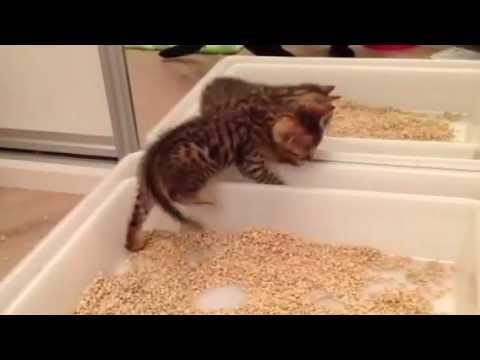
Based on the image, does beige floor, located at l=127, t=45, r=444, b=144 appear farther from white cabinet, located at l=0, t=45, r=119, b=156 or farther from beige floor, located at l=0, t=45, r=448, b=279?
white cabinet, located at l=0, t=45, r=119, b=156

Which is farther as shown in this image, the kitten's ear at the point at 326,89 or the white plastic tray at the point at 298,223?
the kitten's ear at the point at 326,89

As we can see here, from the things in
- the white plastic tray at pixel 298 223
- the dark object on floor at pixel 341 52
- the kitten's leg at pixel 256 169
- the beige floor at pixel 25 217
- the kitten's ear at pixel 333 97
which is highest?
the dark object on floor at pixel 341 52

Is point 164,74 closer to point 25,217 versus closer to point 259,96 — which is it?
point 259,96

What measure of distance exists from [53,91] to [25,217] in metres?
0.33

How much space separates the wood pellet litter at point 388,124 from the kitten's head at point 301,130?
1.5 inches

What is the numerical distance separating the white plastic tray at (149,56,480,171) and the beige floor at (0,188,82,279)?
514 millimetres

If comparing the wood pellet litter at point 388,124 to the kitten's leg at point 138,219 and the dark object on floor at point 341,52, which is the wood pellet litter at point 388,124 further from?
the kitten's leg at point 138,219

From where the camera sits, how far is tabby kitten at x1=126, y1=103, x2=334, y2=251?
0.93 meters

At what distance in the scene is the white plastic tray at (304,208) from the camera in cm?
87

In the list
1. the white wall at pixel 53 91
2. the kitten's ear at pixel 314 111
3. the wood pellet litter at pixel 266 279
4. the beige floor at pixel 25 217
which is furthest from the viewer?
the white wall at pixel 53 91

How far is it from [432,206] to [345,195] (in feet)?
0.42

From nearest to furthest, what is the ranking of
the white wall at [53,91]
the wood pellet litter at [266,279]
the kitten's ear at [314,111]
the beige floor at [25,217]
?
the wood pellet litter at [266,279] < the kitten's ear at [314,111] < the beige floor at [25,217] < the white wall at [53,91]

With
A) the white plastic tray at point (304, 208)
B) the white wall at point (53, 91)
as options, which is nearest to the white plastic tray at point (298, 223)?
the white plastic tray at point (304, 208)
